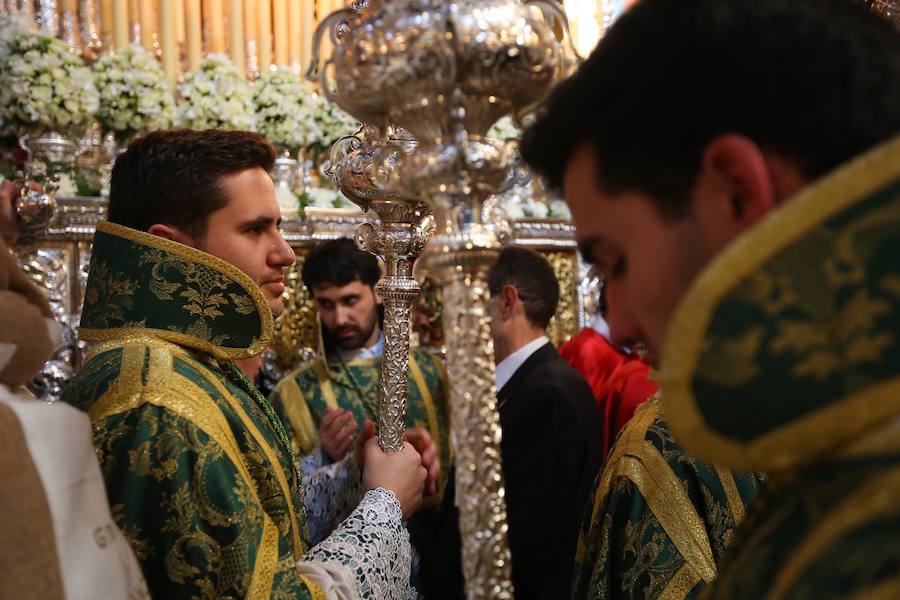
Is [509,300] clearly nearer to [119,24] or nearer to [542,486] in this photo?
[542,486]

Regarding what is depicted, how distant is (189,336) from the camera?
1.77m

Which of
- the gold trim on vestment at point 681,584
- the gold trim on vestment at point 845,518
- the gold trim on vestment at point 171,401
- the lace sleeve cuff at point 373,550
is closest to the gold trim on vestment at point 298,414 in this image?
the lace sleeve cuff at point 373,550

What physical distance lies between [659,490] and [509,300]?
1.93m

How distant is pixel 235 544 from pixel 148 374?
0.34m

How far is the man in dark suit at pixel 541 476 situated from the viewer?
3.07m

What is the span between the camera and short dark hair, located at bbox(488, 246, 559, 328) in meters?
3.75

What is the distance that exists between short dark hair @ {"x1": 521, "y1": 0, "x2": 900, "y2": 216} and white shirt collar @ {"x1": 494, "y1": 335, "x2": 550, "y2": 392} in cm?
277

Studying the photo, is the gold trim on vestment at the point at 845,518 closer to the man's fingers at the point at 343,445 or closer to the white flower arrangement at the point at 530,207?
the man's fingers at the point at 343,445

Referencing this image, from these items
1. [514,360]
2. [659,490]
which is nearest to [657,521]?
[659,490]

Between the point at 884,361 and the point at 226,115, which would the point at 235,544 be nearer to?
the point at 884,361

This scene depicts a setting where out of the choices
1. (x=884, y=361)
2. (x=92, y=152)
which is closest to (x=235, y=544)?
(x=884, y=361)

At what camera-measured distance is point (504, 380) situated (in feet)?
11.9

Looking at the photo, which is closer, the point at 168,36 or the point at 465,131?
the point at 465,131

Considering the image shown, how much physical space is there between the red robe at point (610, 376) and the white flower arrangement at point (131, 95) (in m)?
2.22
